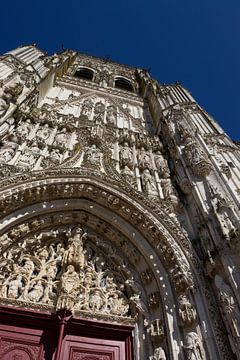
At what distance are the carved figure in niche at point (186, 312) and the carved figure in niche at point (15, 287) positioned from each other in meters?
2.71

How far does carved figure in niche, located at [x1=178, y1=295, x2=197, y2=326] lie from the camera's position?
180 inches

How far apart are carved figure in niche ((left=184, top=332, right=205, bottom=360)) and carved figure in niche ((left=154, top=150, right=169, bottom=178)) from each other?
4.28 meters

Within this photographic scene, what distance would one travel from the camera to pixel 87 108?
1091cm

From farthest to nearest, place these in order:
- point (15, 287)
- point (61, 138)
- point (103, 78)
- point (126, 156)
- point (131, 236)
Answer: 1. point (103, 78)
2. point (126, 156)
3. point (61, 138)
4. point (131, 236)
5. point (15, 287)

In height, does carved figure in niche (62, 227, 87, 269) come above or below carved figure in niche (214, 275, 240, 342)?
above

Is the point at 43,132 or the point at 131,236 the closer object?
the point at 131,236

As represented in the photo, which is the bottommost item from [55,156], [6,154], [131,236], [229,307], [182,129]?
[229,307]

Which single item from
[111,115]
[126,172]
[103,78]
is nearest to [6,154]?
[126,172]

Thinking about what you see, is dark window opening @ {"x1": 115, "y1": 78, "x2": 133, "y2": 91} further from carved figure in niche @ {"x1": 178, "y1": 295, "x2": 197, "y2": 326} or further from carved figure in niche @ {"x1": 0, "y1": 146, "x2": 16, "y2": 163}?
carved figure in niche @ {"x1": 178, "y1": 295, "x2": 197, "y2": 326}

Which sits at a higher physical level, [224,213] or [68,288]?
[224,213]

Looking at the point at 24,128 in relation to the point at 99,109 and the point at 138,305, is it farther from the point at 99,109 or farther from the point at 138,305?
the point at 138,305

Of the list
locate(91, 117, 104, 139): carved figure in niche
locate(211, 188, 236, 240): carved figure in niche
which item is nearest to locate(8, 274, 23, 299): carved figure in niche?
locate(211, 188, 236, 240): carved figure in niche

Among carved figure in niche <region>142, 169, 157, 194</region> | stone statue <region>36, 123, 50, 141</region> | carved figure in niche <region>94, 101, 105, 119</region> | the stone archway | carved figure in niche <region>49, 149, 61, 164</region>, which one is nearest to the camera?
the stone archway

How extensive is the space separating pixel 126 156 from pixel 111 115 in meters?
3.37
